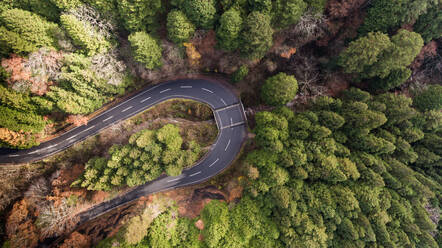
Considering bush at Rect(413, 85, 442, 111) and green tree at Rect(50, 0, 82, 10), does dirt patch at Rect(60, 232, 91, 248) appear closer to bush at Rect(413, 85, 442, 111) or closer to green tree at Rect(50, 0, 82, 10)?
green tree at Rect(50, 0, 82, 10)

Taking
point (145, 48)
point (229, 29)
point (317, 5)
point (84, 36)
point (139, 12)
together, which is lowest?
point (229, 29)

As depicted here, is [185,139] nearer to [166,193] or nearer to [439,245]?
[166,193]

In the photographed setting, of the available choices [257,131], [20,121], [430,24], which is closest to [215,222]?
[257,131]

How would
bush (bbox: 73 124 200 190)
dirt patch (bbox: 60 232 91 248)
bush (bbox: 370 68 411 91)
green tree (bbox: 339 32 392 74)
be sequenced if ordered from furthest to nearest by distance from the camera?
bush (bbox: 370 68 411 91) → green tree (bbox: 339 32 392 74) → bush (bbox: 73 124 200 190) → dirt patch (bbox: 60 232 91 248)

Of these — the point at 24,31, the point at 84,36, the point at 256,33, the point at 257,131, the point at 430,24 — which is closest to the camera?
the point at 24,31

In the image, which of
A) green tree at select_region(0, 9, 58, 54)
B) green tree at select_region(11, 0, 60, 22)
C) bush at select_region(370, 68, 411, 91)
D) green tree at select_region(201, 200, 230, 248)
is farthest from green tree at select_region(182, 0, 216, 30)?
bush at select_region(370, 68, 411, 91)

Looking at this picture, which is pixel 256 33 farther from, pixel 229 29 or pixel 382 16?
pixel 382 16

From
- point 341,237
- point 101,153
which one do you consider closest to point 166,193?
point 101,153
